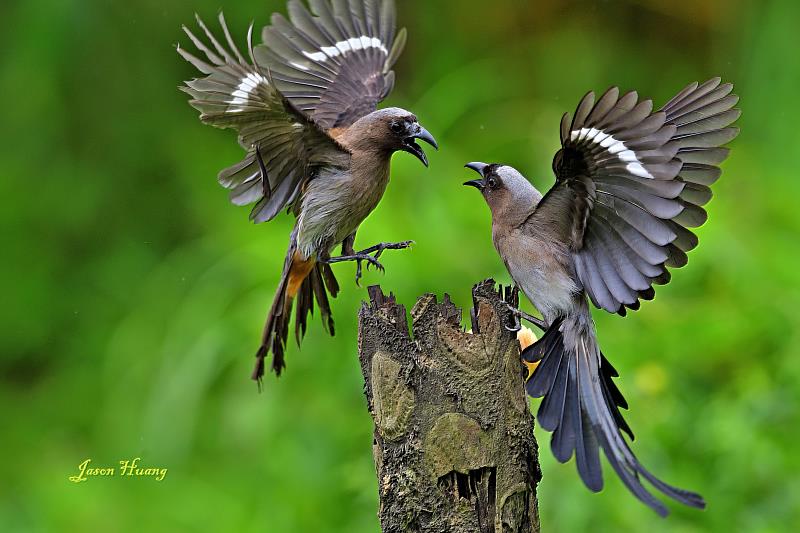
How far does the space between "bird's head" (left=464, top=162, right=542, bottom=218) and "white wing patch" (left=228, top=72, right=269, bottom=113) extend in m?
1.02

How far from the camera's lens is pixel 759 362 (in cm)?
530

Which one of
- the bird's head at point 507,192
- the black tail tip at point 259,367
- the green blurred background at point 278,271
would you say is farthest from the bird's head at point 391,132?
the green blurred background at point 278,271

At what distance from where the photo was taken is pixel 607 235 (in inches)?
131

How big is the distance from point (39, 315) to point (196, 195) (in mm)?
1367

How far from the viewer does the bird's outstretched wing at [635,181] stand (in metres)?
2.98

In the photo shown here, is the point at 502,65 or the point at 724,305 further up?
the point at 502,65

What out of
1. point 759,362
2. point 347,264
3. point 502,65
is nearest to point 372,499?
point 347,264

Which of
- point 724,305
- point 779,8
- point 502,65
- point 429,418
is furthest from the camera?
point 502,65

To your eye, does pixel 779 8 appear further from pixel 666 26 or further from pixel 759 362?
pixel 759 362

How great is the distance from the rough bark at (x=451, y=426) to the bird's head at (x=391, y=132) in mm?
1081
